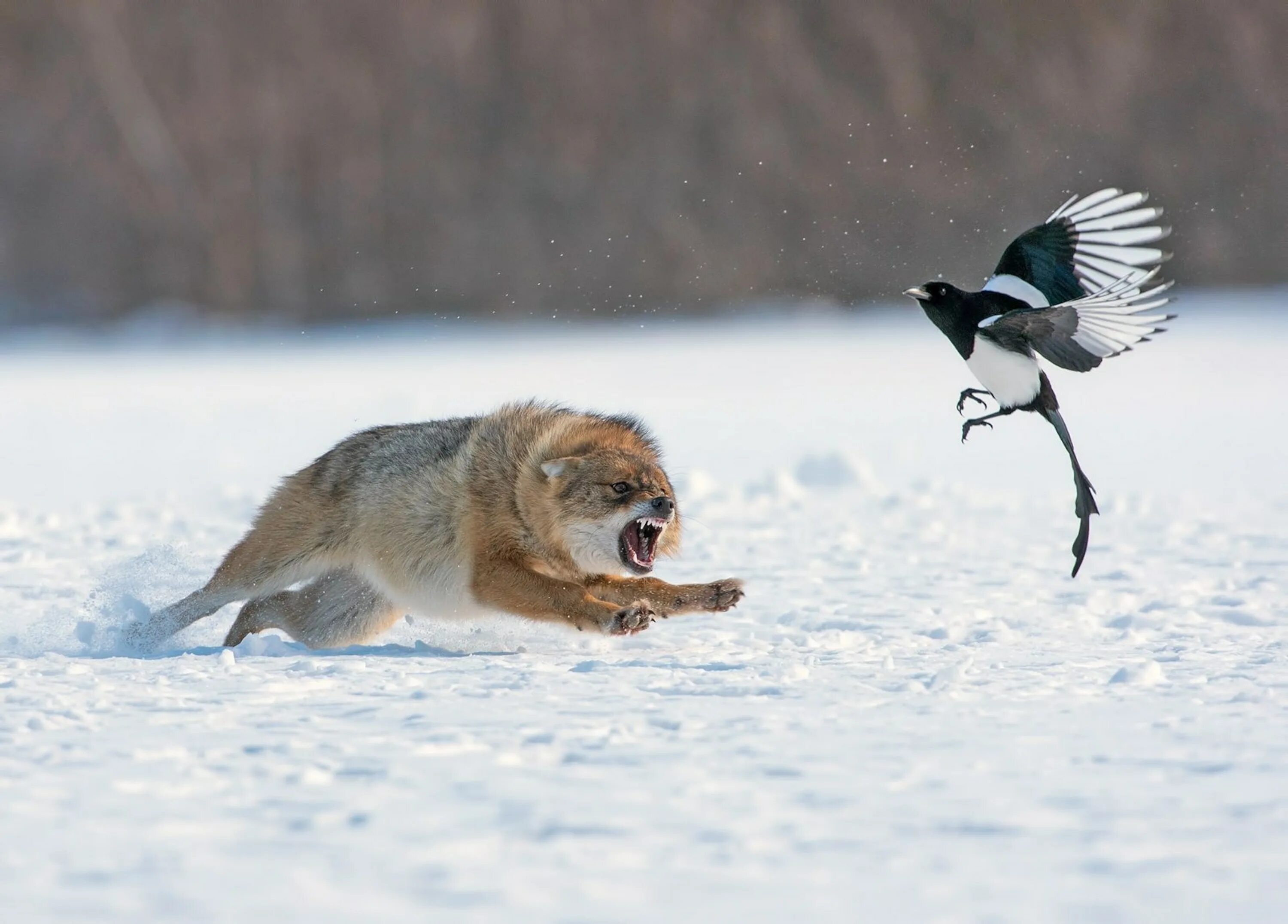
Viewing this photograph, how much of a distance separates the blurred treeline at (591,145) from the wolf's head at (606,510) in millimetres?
22118

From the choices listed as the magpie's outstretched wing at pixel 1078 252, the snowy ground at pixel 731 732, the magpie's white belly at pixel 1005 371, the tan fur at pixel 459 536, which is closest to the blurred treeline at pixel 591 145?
the snowy ground at pixel 731 732

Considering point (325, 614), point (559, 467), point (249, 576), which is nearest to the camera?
point (559, 467)

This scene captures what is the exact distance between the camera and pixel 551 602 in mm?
5340

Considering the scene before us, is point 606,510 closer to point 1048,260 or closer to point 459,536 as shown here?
point 459,536

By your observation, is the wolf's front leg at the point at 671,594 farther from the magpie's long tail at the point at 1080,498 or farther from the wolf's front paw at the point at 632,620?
the magpie's long tail at the point at 1080,498

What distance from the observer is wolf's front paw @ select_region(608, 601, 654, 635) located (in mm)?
5137

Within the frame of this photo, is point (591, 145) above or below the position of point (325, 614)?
above

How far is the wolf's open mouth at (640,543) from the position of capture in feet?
18.2

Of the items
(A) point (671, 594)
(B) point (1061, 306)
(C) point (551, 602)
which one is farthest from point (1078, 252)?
(C) point (551, 602)

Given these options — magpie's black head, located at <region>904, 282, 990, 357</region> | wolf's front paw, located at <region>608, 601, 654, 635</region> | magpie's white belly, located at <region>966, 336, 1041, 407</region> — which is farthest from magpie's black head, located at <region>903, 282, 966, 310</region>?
wolf's front paw, located at <region>608, 601, 654, 635</region>

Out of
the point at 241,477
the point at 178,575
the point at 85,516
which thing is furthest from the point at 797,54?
the point at 178,575

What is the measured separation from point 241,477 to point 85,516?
7.08ft

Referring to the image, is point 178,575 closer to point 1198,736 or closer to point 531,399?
point 531,399

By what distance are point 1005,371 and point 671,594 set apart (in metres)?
1.50
